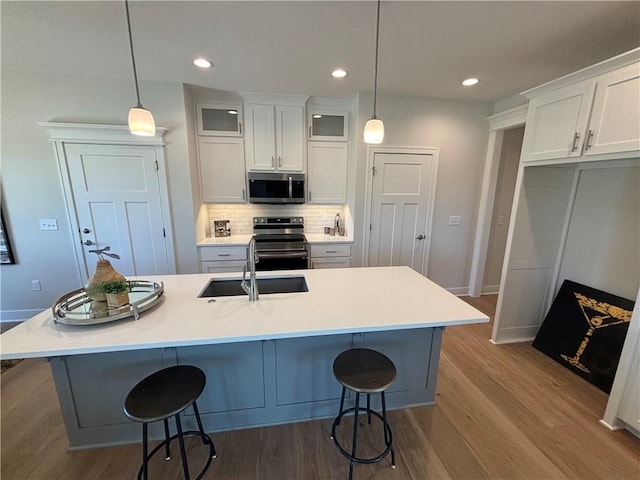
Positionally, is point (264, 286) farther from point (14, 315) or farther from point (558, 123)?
point (14, 315)

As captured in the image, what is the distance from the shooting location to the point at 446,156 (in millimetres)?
3473

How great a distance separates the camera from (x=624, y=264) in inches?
87.9

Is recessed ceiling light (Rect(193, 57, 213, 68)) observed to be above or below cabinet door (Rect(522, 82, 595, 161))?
above

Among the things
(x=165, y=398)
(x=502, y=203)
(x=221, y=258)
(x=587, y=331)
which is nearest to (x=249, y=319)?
(x=165, y=398)

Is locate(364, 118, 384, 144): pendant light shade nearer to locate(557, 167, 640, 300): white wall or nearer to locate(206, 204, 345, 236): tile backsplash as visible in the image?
locate(206, 204, 345, 236): tile backsplash

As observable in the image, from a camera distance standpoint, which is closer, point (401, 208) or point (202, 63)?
point (202, 63)

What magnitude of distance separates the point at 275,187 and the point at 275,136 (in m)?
0.65

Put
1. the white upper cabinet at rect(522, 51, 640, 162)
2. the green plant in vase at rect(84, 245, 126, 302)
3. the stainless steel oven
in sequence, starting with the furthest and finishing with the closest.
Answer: the stainless steel oven, the white upper cabinet at rect(522, 51, 640, 162), the green plant in vase at rect(84, 245, 126, 302)

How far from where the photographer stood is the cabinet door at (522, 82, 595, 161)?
73.2 inches

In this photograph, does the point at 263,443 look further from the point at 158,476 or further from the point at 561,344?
the point at 561,344

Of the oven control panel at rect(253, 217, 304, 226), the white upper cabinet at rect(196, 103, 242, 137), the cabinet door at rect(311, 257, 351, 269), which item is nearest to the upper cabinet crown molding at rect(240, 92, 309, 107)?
the white upper cabinet at rect(196, 103, 242, 137)

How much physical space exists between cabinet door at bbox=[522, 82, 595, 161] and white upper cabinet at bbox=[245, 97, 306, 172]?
2.41 metres

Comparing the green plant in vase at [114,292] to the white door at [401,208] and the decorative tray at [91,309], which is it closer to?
the decorative tray at [91,309]

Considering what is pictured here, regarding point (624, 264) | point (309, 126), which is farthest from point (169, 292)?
point (624, 264)
